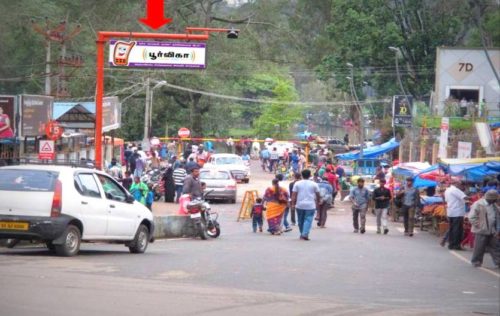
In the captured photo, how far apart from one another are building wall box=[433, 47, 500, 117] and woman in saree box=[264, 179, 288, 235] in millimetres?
22583

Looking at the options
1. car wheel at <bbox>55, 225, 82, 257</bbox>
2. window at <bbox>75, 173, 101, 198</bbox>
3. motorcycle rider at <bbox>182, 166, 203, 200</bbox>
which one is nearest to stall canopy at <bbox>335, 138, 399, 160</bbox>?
motorcycle rider at <bbox>182, 166, 203, 200</bbox>

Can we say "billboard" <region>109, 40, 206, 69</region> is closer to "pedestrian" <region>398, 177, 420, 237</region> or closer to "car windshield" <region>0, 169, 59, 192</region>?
"pedestrian" <region>398, 177, 420, 237</region>

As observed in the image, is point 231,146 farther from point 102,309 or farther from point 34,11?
point 102,309

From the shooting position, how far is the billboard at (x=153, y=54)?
2372 cm

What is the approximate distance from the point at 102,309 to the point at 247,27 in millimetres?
49076

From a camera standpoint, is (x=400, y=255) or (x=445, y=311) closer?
(x=445, y=311)

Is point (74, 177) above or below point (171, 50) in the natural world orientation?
below

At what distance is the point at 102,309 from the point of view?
10.3 metres

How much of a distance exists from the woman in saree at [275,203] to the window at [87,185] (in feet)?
29.2

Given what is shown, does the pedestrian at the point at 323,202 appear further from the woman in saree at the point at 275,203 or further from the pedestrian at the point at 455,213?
the pedestrian at the point at 455,213

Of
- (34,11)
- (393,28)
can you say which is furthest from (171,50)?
(393,28)

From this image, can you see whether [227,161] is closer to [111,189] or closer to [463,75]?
[463,75]

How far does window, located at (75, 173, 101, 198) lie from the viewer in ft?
52.5

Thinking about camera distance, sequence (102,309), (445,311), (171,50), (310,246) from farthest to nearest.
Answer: (171,50)
(310,246)
(445,311)
(102,309)
